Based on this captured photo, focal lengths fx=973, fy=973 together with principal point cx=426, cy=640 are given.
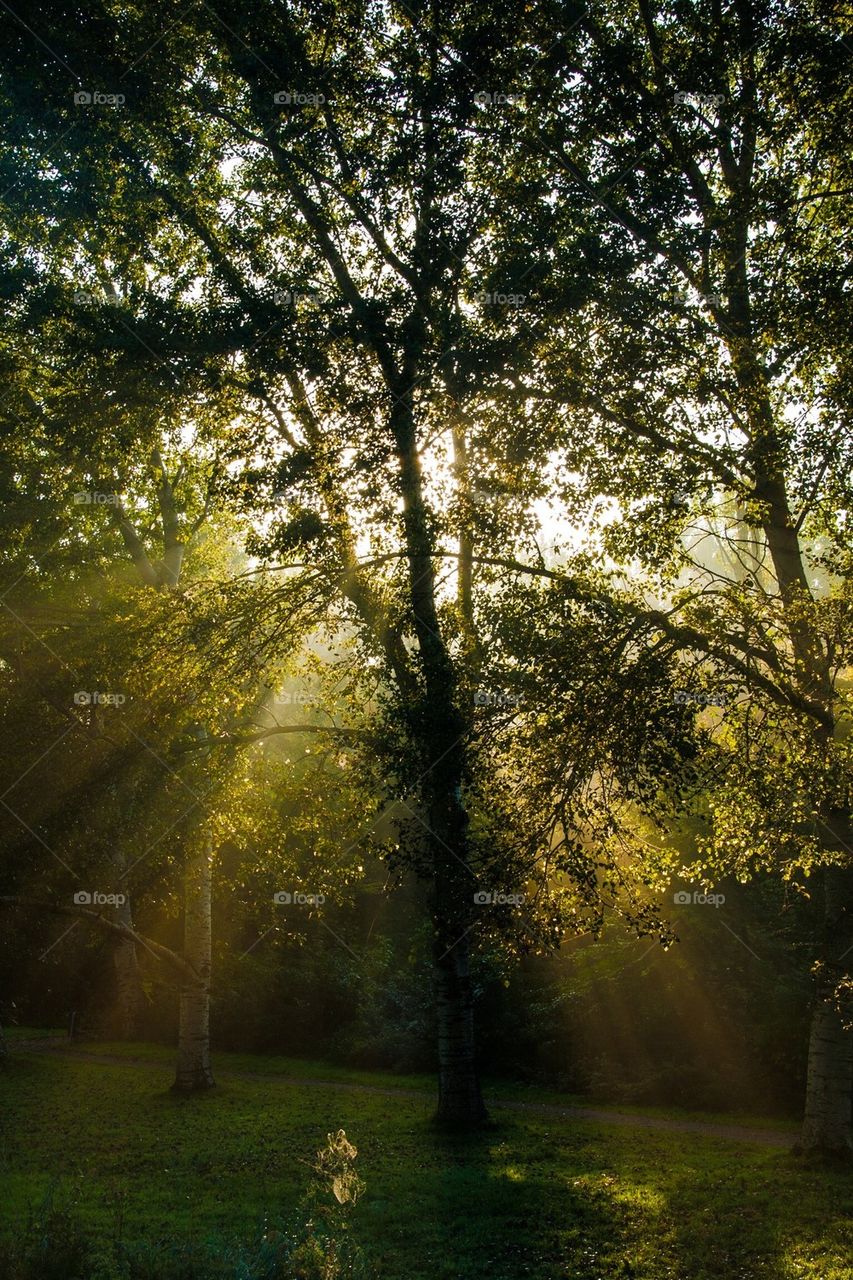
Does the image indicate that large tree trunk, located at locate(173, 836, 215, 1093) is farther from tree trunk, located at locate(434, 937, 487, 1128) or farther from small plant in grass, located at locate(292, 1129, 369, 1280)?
small plant in grass, located at locate(292, 1129, 369, 1280)

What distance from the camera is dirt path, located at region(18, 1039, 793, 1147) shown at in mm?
16438

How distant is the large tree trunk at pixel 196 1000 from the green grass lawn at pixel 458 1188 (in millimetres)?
1310

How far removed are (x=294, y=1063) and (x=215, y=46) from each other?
23529 mm

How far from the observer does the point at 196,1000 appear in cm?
2131

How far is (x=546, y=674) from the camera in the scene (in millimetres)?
10555

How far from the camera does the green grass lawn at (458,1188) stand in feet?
32.9

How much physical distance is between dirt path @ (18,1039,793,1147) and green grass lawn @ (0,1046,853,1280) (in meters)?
0.67

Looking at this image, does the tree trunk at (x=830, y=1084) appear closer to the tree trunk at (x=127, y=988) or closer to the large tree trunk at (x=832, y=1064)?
the large tree trunk at (x=832, y=1064)

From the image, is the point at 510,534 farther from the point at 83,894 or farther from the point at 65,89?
the point at 83,894

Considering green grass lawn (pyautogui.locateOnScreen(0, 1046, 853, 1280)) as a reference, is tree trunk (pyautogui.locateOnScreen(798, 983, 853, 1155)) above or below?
above

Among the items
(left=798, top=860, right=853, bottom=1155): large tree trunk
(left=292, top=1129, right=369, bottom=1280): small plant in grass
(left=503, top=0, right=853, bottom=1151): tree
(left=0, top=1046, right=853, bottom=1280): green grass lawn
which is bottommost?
(left=0, top=1046, right=853, bottom=1280): green grass lawn

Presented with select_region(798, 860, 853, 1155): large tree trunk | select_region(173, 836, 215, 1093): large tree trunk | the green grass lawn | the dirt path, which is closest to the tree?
select_region(798, 860, 853, 1155): large tree trunk

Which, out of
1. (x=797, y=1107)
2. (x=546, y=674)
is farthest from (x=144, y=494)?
(x=797, y=1107)

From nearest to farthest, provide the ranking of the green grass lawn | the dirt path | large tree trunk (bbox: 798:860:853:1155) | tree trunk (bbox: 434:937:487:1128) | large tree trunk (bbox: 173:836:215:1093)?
1. the green grass lawn
2. large tree trunk (bbox: 798:860:853:1155)
3. tree trunk (bbox: 434:937:487:1128)
4. the dirt path
5. large tree trunk (bbox: 173:836:215:1093)
